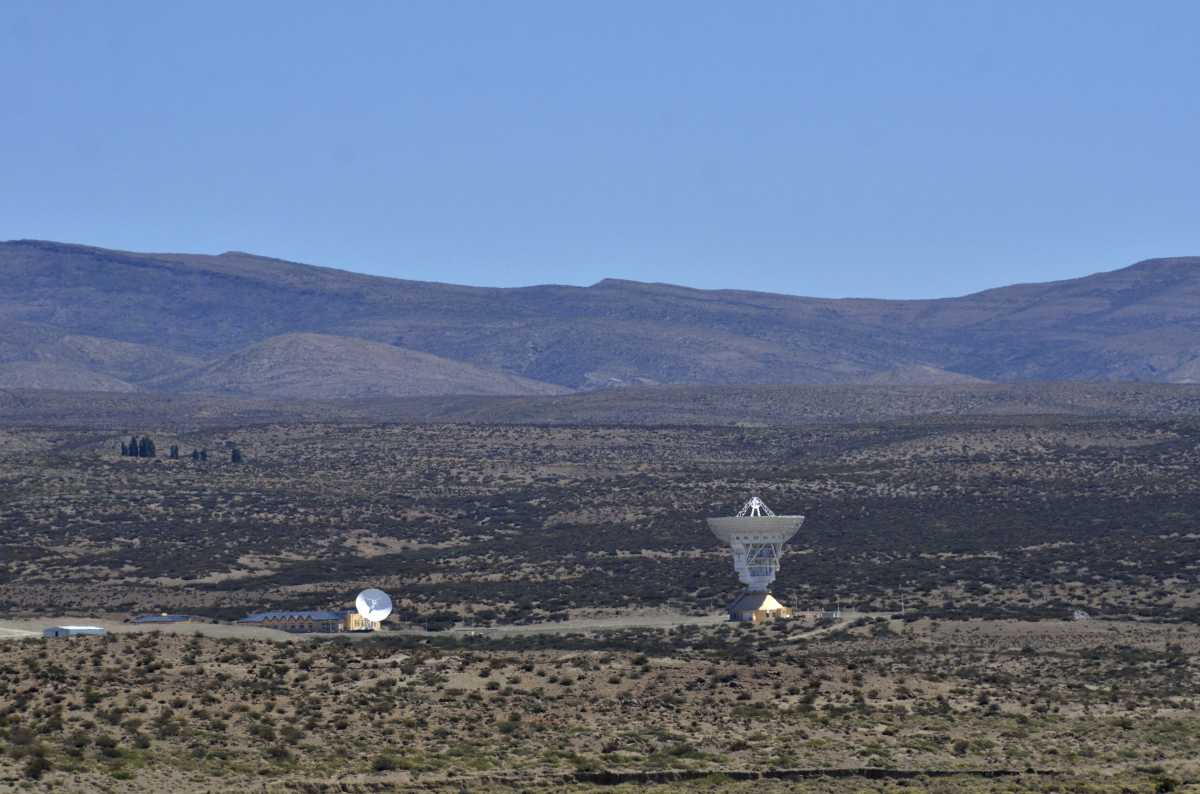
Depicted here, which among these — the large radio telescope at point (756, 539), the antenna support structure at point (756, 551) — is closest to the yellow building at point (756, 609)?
the antenna support structure at point (756, 551)

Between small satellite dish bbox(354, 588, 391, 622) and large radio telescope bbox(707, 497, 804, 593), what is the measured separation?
10.8 metres

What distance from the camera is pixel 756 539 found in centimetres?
7962

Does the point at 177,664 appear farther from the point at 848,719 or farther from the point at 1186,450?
the point at 1186,450

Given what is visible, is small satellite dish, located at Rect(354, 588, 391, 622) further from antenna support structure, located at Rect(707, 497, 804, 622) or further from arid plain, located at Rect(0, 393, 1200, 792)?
antenna support structure, located at Rect(707, 497, 804, 622)

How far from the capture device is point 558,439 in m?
168

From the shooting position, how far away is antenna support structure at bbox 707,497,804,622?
7906cm

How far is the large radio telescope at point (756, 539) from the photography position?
259 ft

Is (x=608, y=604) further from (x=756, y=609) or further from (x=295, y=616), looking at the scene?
(x=295, y=616)

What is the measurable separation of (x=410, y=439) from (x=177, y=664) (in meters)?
114

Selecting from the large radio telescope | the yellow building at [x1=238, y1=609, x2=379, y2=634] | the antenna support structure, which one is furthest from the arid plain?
the large radio telescope

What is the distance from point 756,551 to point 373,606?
12500mm

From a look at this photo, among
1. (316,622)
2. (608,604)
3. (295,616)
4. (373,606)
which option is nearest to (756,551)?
(608,604)

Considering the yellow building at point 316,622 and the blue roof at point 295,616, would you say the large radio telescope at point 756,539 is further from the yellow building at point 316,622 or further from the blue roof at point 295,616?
the blue roof at point 295,616

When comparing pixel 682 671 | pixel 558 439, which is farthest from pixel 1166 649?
Answer: pixel 558 439
